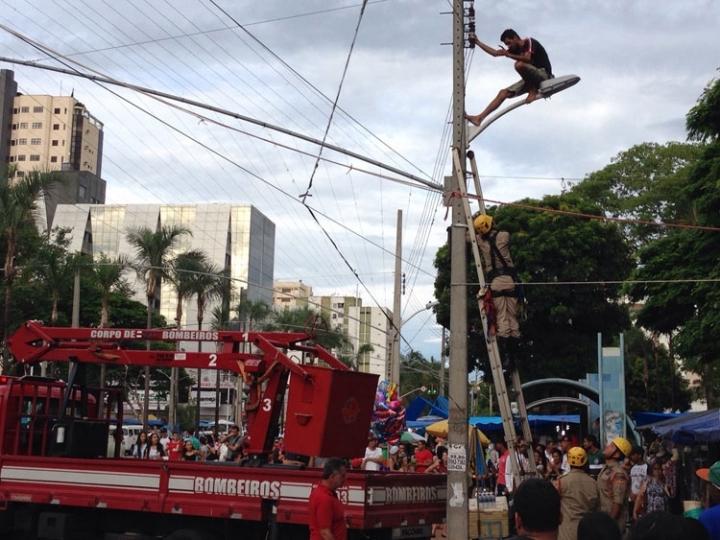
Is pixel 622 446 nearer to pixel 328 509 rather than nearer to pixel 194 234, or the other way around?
pixel 328 509

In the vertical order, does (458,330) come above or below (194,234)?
below

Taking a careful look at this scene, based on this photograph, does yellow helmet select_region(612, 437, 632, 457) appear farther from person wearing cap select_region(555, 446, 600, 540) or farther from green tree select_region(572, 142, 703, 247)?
green tree select_region(572, 142, 703, 247)

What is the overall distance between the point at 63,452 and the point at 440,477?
17.8 ft

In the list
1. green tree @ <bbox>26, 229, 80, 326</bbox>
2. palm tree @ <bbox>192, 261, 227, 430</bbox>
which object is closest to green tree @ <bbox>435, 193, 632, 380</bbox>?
palm tree @ <bbox>192, 261, 227, 430</bbox>

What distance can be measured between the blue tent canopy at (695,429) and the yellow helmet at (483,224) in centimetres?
744

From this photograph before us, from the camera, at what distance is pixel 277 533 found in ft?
36.3

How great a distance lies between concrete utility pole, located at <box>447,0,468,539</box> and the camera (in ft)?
41.0

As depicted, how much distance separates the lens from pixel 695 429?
741 inches

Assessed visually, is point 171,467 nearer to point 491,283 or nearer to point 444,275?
point 491,283

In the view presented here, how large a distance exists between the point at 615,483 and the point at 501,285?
422 cm

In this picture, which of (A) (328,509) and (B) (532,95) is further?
(B) (532,95)

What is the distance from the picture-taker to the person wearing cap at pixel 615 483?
9734mm

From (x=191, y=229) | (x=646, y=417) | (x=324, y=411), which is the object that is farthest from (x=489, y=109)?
(x=191, y=229)

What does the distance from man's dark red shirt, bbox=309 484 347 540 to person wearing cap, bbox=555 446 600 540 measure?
2180mm
